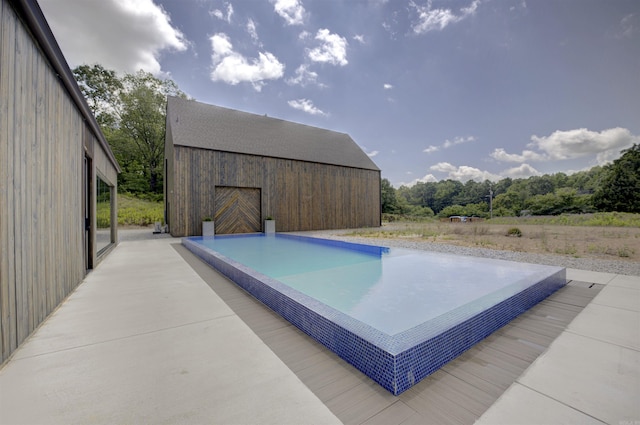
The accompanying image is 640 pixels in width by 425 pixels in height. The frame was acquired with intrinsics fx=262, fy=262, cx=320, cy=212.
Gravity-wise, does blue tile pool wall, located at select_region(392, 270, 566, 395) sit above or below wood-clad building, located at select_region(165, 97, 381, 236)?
below

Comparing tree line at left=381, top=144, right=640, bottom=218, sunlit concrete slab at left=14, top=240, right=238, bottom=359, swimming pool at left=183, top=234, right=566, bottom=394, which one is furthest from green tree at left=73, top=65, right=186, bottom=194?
tree line at left=381, top=144, right=640, bottom=218

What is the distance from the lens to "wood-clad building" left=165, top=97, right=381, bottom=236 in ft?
32.3

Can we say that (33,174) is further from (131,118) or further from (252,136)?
(131,118)

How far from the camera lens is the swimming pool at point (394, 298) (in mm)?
1521

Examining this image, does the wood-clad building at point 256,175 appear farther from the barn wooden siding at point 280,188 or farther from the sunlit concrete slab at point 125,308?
the sunlit concrete slab at point 125,308

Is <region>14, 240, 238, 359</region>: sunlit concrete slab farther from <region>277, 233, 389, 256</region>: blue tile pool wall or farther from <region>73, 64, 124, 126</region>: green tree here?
<region>73, 64, 124, 126</region>: green tree

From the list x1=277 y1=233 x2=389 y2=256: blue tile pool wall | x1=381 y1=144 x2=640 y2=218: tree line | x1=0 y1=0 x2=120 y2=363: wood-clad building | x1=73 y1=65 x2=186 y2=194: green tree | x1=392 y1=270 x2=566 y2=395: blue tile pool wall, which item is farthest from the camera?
x1=381 y1=144 x2=640 y2=218: tree line

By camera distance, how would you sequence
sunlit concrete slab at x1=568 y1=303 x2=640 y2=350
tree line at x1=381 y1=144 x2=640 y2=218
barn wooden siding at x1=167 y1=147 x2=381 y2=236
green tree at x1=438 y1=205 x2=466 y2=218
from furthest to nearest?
green tree at x1=438 y1=205 x2=466 y2=218 < tree line at x1=381 y1=144 x2=640 y2=218 < barn wooden siding at x1=167 y1=147 x2=381 y2=236 < sunlit concrete slab at x1=568 y1=303 x2=640 y2=350

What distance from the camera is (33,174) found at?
82.4 inches

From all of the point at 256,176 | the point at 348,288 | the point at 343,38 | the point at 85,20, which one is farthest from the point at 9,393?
the point at 343,38

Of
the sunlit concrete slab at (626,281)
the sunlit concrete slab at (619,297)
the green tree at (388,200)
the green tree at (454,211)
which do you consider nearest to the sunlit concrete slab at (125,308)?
the sunlit concrete slab at (619,297)

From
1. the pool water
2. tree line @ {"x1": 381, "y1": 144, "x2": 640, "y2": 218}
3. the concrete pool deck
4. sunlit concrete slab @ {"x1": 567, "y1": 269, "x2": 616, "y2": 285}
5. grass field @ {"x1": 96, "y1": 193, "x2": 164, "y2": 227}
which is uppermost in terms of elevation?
tree line @ {"x1": 381, "y1": 144, "x2": 640, "y2": 218}

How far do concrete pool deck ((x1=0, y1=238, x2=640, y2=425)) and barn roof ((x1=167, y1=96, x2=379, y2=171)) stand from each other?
914cm

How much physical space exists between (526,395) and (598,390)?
389 millimetres
